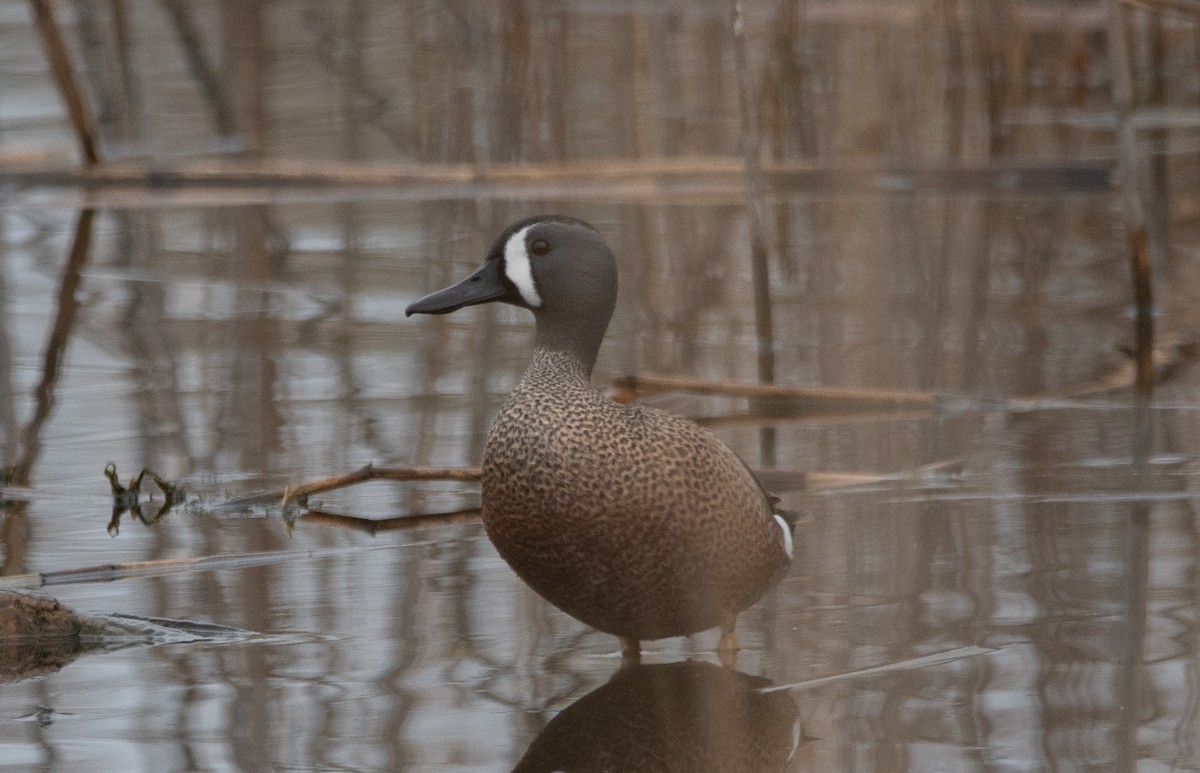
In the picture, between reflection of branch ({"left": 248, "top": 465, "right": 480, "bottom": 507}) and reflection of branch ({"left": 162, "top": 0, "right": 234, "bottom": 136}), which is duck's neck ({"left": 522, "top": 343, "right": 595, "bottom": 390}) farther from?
reflection of branch ({"left": 162, "top": 0, "right": 234, "bottom": 136})

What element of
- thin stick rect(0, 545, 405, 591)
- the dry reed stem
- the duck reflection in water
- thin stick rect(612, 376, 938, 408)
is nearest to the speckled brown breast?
the duck reflection in water

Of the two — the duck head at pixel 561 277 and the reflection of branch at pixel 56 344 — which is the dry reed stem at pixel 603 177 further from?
the duck head at pixel 561 277

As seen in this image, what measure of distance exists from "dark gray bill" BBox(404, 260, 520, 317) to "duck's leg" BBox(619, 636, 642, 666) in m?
0.78

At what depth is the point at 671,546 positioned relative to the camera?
341 cm

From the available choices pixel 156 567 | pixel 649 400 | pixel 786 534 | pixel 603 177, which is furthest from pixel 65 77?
pixel 786 534

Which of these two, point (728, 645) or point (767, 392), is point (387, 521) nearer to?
point (728, 645)

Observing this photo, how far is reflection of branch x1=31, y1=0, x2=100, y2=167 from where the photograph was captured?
7898 millimetres

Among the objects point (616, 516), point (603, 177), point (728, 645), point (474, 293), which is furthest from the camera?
point (603, 177)

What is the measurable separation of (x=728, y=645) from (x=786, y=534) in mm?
351

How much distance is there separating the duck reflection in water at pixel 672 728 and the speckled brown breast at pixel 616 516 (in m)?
0.14

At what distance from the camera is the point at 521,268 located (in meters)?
3.75

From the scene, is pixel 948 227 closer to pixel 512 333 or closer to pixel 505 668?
pixel 512 333

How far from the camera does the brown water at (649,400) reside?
321 centimetres

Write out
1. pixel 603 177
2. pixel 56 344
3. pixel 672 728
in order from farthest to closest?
pixel 603 177 → pixel 56 344 → pixel 672 728
